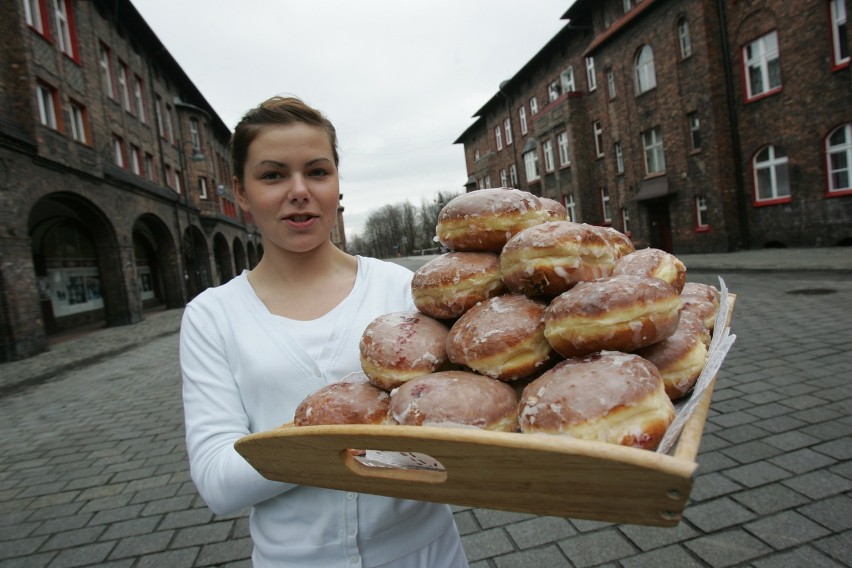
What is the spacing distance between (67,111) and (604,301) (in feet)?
61.8

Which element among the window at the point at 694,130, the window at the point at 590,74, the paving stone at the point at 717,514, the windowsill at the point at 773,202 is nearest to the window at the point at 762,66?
the window at the point at 694,130

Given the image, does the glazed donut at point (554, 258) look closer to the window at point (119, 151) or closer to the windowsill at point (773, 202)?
the windowsill at point (773, 202)

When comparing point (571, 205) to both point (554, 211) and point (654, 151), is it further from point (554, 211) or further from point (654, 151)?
point (554, 211)

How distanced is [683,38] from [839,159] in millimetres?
7179

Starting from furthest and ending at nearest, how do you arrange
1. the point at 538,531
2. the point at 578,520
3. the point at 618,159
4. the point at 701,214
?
the point at 618,159 → the point at 701,214 → the point at 578,520 → the point at 538,531

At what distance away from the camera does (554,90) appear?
27.7 meters

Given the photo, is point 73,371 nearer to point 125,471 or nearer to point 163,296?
point 125,471

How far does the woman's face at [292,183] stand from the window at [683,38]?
801 inches

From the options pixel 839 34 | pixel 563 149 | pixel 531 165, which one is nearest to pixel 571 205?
pixel 563 149

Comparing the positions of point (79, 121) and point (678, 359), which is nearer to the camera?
point (678, 359)

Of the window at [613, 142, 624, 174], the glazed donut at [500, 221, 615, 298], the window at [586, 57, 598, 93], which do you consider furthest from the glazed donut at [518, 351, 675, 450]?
the window at [586, 57, 598, 93]

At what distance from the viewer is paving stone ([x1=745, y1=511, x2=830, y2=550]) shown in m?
2.42

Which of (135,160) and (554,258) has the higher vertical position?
(135,160)

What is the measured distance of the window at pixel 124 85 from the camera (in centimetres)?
1989
